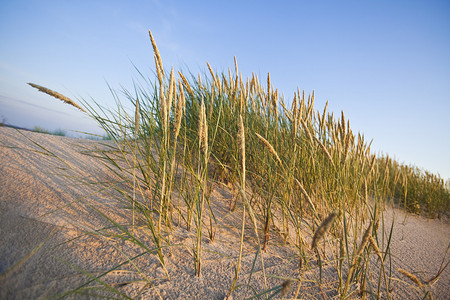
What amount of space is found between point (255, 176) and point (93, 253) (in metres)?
1.15

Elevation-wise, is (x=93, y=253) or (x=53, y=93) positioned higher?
(x=53, y=93)

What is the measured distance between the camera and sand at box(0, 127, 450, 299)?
3.10ft

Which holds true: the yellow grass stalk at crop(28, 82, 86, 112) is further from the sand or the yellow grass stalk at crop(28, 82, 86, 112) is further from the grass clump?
the sand

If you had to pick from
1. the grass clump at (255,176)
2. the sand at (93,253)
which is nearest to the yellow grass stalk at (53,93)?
the grass clump at (255,176)

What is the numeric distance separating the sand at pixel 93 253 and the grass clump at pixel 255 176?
0.06m

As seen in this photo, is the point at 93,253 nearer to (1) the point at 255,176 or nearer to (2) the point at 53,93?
(2) the point at 53,93

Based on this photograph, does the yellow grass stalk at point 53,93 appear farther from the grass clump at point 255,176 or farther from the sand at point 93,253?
the sand at point 93,253

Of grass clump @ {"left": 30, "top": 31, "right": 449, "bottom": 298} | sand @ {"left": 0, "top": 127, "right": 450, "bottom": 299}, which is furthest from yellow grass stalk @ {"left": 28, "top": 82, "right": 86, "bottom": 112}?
sand @ {"left": 0, "top": 127, "right": 450, "bottom": 299}

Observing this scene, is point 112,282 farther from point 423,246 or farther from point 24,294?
point 423,246

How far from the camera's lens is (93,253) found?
112cm

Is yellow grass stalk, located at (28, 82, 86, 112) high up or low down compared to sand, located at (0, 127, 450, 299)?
up

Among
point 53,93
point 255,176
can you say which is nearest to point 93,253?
point 53,93

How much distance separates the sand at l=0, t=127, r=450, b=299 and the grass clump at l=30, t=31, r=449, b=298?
0.06 meters

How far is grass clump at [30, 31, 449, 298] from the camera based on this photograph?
102 cm
